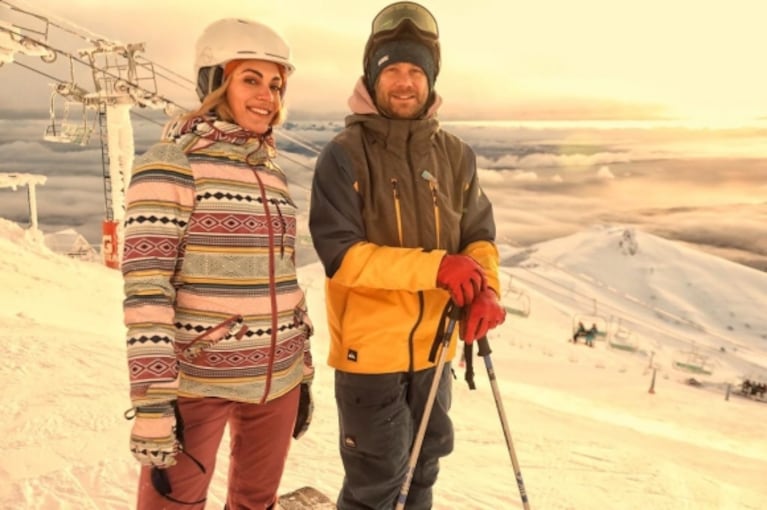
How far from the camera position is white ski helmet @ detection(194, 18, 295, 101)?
203 centimetres

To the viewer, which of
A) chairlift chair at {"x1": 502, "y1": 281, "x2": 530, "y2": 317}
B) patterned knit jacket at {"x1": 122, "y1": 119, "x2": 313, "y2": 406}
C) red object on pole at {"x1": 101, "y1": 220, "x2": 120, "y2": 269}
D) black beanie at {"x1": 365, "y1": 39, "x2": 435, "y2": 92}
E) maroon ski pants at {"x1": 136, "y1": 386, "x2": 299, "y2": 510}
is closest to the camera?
patterned knit jacket at {"x1": 122, "y1": 119, "x2": 313, "y2": 406}

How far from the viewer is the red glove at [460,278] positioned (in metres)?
2.25

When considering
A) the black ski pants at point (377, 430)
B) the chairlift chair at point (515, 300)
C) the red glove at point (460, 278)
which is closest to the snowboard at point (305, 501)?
the black ski pants at point (377, 430)

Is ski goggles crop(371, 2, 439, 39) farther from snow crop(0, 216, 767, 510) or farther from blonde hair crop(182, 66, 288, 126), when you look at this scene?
snow crop(0, 216, 767, 510)

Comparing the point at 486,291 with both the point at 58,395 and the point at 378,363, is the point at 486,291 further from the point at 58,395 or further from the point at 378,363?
the point at 58,395

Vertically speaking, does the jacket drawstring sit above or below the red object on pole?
above

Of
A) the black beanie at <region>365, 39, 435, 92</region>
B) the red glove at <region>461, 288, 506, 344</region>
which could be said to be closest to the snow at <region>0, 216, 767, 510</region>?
the red glove at <region>461, 288, 506, 344</region>

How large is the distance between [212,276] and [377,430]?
42.9 inches

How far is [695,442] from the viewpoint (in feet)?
29.6

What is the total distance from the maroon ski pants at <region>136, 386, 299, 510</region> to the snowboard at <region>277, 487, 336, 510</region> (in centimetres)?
105

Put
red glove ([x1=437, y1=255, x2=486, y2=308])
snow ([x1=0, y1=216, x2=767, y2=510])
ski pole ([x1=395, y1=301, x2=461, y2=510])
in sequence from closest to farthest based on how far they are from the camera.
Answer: red glove ([x1=437, y1=255, x2=486, y2=308])
ski pole ([x1=395, y1=301, x2=461, y2=510])
snow ([x1=0, y1=216, x2=767, y2=510])

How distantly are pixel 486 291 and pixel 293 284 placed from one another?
2.75ft

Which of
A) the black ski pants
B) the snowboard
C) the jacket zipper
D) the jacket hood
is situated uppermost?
the jacket hood

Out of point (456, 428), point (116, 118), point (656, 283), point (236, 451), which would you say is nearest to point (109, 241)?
point (116, 118)
